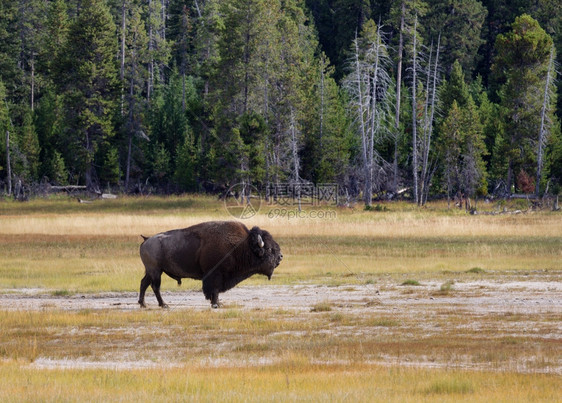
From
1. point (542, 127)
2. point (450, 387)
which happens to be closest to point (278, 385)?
point (450, 387)

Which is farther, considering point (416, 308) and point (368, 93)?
point (368, 93)

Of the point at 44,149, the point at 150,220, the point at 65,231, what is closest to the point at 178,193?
the point at 44,149

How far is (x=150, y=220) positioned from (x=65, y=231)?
242 inches

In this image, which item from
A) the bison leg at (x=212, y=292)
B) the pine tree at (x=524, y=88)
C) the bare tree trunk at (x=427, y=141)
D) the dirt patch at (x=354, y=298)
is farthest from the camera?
the bare tree trunk at (x=427, y=141)

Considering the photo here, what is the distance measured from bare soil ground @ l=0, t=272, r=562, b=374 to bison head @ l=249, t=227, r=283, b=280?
0.93m

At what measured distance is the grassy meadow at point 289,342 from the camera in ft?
34.8

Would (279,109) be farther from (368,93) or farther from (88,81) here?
(88,81)

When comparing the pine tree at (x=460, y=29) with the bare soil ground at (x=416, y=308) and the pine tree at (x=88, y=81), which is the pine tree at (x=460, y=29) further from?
the bare soil ground at (x=416, y=308)

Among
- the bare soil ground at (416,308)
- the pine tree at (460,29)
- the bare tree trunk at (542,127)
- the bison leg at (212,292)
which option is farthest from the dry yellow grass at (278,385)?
the pine tree at (460,29)

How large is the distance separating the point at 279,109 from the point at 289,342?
51785 millimetres

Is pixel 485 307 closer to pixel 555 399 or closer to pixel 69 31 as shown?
pixel 555 399

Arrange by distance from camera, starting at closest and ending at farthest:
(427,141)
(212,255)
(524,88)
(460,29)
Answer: (212,255)
(524,88)
(427,141)
(460,29)

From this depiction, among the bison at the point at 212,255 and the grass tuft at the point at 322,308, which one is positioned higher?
the bison at the point at 212,255

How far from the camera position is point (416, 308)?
17.9 meters
